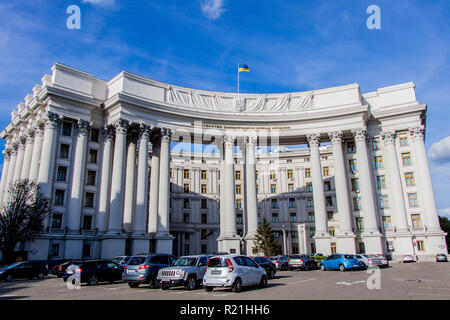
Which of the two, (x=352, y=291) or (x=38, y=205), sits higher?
(x=38, y=205)

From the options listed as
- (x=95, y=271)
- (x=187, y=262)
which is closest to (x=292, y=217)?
(x=95, y=271)

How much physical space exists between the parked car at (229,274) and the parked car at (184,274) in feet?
4.94

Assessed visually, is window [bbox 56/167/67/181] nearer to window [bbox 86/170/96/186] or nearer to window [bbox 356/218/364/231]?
window [bbox 86/170/96/186]

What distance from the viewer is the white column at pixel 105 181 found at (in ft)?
136

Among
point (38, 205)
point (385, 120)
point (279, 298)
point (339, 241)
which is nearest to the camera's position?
point (279, 298)

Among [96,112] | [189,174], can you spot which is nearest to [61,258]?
[96,112]

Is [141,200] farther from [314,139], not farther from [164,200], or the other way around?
[314,139]

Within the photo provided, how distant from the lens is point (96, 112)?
45.2 m

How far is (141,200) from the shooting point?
41688 millimetres

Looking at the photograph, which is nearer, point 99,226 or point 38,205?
point 38,205

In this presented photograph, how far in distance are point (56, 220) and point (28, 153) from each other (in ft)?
35.9

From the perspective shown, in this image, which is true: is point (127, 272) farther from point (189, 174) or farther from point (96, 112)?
point (189, 174)

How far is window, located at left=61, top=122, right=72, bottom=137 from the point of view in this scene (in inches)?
1662
